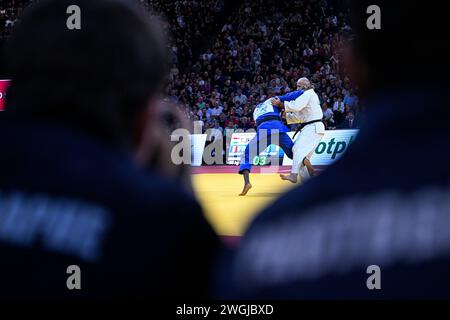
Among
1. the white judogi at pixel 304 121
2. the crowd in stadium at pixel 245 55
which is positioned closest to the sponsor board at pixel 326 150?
the crowd in stadium at pixel 245 55

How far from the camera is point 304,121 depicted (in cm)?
1130

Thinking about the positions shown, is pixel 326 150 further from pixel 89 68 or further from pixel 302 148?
pixel 89 68

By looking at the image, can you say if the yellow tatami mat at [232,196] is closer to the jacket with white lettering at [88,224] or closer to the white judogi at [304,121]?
the white judogi at [304,121]

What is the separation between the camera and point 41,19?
1.25 m

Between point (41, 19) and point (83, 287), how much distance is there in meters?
0.52

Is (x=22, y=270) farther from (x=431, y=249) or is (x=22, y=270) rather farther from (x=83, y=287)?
(x=431, y=249)

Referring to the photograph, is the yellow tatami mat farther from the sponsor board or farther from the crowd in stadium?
the crowd in stadium

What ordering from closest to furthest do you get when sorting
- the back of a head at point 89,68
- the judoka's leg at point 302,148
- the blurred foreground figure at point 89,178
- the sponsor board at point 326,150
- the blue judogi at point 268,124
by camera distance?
the blurred foreground figure at point 89,178
the back of a head at point 89,68
the blue judogi at point 268,124
the judoka's leg at point 302,148
the sponsor board at point 326,150

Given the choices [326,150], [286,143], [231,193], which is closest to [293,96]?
[286,143]

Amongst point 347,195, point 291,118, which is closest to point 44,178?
point 347,195

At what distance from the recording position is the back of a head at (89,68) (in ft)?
3.89

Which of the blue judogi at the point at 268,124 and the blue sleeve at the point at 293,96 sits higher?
the blue sleeve at the point at 293,96

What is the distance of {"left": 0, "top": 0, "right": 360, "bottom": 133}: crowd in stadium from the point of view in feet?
65.8

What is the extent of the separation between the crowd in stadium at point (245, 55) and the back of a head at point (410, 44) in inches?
644
